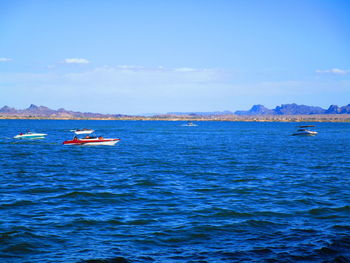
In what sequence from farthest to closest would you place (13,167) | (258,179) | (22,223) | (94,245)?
(13,167) → (258,179) → (22,223) → (94,245)

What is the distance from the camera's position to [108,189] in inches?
1073

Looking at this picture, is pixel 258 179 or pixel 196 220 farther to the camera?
pixel 258 179

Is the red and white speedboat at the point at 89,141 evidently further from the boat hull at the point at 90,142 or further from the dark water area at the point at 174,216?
the dark water area at the point at 174,216

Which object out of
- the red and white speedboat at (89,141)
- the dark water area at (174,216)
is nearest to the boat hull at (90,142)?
the red and white speedboat at (89,141)

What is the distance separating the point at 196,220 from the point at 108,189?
9.57 meters

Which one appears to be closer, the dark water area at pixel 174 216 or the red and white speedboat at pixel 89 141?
the dark water area at pixel 174 216

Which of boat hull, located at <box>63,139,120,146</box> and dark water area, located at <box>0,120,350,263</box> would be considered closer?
dark water area, located at <box>0,120,350,263</box>

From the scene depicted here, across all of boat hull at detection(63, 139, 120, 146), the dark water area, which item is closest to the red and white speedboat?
boat hull at detection(63, 139, 120, 146)

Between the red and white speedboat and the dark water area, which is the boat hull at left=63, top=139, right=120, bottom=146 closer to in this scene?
the red and white speedboat

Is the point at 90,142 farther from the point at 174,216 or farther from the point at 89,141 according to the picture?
the point at 174,216

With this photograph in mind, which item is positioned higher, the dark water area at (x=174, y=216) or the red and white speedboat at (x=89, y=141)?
the red and white speedboat at (x=89, y=141)

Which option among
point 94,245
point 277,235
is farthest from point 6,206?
point 277,235

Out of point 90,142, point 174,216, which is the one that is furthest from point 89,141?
point 174,216

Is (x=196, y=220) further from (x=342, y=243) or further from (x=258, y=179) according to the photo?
(x=258, y=179)
